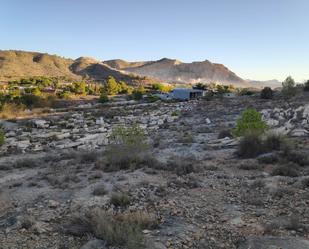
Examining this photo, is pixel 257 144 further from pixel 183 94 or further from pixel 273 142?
pixel 183 94

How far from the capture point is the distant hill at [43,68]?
145125 mm

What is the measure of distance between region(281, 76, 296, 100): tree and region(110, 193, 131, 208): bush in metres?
51.1

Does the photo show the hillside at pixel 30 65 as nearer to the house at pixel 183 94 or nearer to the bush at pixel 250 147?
the house at pixel 183 94

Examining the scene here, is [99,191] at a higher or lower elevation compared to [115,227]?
lower

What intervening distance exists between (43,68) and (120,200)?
160511 mm

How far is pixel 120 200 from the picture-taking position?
35.3 ft

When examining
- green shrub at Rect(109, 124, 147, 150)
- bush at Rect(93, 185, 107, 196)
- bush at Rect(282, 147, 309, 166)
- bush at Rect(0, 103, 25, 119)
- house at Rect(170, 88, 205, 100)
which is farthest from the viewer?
house at Rect(170, 88, 205, 100)

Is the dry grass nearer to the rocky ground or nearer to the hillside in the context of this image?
the rocky ground

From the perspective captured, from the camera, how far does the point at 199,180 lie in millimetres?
13242

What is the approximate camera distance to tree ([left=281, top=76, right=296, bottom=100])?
196 feet

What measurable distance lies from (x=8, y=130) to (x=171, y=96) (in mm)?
51194

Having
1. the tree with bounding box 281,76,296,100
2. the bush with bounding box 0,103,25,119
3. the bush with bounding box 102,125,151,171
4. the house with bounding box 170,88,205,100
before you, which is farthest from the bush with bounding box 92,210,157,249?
the house with bounding box 170,88,205,100

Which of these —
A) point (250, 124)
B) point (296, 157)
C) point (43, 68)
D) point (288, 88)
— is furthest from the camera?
point (43, 68)

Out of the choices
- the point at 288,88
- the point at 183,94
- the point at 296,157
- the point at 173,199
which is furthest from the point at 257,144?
the point at 183,94
